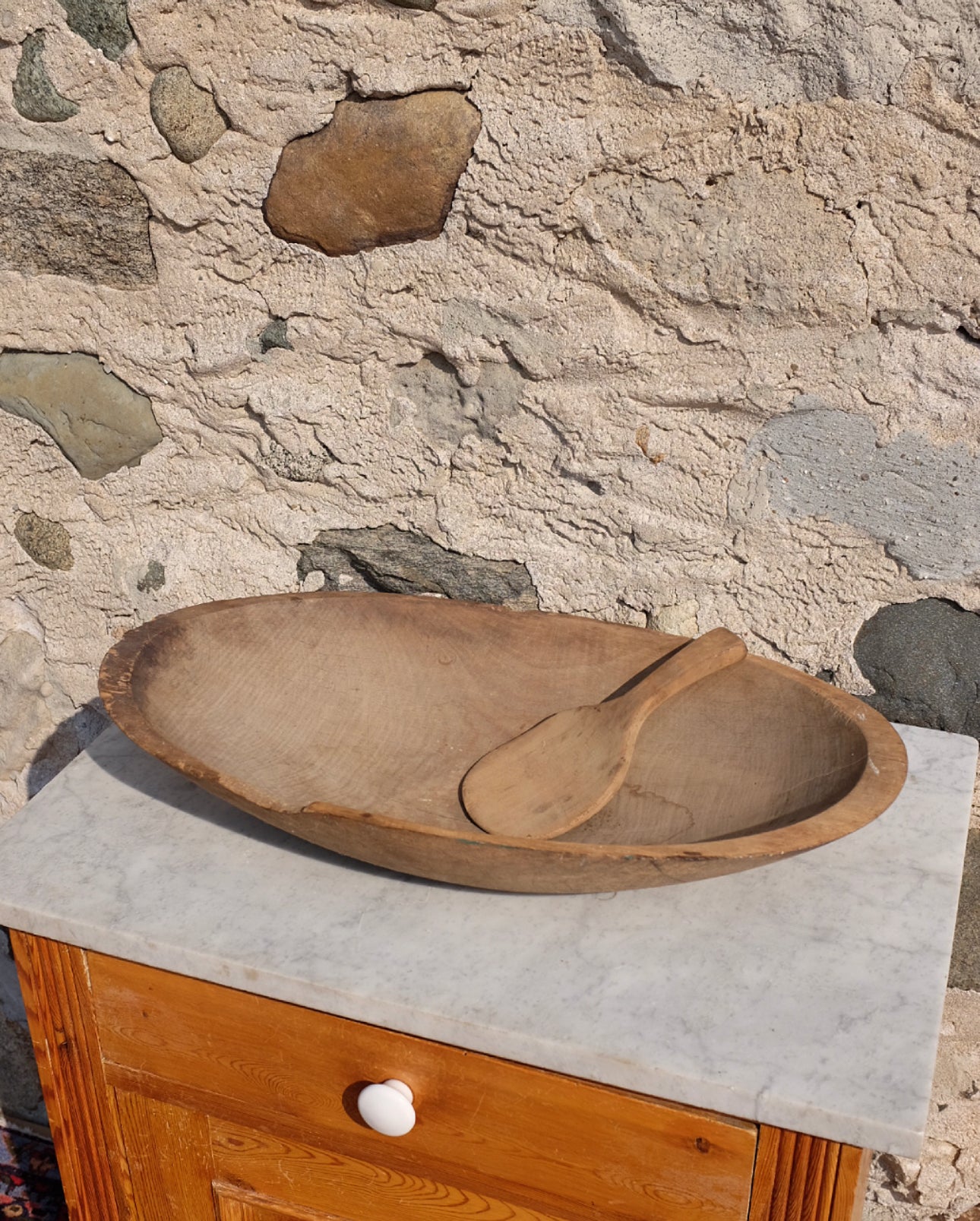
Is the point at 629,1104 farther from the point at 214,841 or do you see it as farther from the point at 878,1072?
the point at 214,841

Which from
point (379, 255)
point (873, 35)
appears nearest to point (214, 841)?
point (379, 255)

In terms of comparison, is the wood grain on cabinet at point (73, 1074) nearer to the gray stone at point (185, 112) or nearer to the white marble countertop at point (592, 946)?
the white marble countertop at point (592, 946)

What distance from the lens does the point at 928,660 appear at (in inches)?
44.3

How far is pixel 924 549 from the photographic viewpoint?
3.57 feet

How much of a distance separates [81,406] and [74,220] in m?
0.20

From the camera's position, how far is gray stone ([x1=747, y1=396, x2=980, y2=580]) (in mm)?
1060

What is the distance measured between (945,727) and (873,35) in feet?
2.11

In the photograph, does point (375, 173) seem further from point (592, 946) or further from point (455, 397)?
point (592, 946)

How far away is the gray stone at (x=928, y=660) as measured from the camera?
112 centimetres

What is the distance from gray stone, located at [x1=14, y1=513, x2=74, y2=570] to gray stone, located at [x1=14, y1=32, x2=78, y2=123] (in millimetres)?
440

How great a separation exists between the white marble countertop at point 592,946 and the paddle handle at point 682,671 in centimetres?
Answer: 16

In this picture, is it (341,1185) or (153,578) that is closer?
(341,1185)

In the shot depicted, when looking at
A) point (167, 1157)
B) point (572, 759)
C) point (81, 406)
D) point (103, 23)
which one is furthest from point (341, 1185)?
point (103, 23)

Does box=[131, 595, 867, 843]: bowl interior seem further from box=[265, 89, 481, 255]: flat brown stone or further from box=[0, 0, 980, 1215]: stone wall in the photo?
box=[265, 89, 481, 255]: flat brown stone
